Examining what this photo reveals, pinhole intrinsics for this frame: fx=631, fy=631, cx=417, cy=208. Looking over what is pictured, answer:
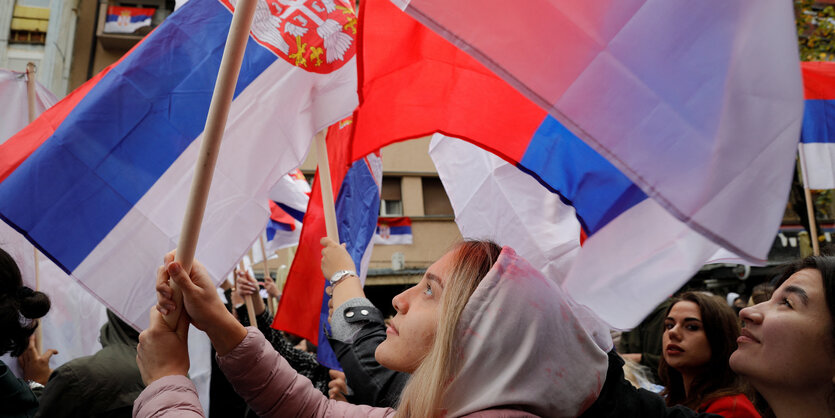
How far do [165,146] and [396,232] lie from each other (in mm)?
13226

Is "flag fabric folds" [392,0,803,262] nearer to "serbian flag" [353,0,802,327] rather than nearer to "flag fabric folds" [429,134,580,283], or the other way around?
"serbian flag" [353,0,802,327]

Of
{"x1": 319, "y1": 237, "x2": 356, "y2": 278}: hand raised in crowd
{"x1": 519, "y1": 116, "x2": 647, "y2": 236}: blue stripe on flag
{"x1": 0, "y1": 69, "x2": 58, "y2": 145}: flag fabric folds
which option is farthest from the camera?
{"x1": 0, "y1": 69, "x2": 58, "y2": 145}: flag fabric folds

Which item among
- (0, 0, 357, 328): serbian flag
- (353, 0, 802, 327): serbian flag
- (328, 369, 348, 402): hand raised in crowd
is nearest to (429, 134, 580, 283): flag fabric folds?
(0, 0, 357, 328): serbian flag

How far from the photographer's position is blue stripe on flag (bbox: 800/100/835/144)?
452 cm

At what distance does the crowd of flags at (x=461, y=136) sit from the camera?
4.09ft

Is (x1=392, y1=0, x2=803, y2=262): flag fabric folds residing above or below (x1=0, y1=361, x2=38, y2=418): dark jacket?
above

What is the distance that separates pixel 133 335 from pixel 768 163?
2.43 m

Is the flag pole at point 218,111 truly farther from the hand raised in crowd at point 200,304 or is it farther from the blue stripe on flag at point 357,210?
the blue stripe on flag at point 357,210

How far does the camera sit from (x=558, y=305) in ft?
4.31

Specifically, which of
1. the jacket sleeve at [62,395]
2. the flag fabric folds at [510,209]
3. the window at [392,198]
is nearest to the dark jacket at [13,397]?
the jacket sleeve at [62,395]

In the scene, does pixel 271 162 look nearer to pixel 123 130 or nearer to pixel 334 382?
pixel 123 130

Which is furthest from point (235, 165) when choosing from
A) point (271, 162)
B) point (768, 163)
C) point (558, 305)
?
point (768, 163)

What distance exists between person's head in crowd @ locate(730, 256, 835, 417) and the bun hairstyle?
2107mm

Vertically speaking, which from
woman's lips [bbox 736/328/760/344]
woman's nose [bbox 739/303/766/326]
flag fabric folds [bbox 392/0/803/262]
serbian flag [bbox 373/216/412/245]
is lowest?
serbian flag [bbox 373/216/412/245]
